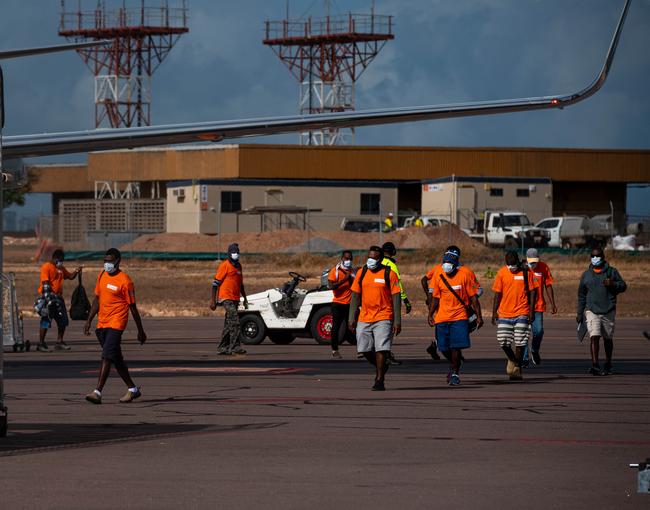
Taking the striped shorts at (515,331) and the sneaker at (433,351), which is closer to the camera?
the striped shorts at (515,331)

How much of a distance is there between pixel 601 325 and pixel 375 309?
149 inches

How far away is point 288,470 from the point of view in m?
9.50

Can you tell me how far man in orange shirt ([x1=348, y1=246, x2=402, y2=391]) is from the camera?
50.5 ft

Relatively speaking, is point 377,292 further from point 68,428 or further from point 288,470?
point 288,470

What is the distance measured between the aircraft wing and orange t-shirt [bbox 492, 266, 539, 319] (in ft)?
7.36

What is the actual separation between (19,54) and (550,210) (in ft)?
192

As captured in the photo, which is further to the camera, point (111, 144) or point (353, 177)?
point (353, 177)

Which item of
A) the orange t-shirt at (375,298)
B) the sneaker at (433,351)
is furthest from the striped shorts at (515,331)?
the sneaker at (433,351)

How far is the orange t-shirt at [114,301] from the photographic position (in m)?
14.3

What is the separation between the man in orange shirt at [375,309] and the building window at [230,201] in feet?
173

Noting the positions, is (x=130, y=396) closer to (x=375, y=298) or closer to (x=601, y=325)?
(x=375, y=298)

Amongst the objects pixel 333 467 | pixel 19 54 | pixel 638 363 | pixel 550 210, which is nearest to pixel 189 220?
pixel 550 210

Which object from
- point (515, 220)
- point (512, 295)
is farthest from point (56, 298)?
point (515, 220)

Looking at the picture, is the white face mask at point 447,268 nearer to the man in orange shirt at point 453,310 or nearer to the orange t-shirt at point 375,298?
the man in orange shirt at point 453,310
